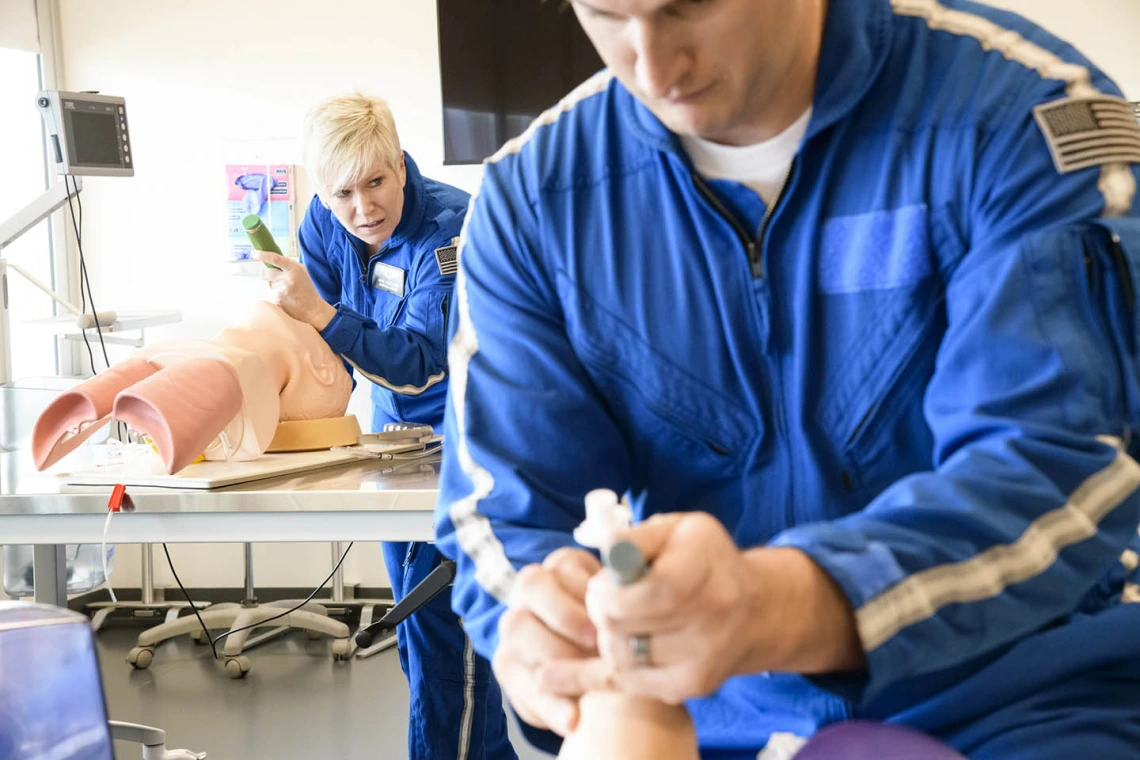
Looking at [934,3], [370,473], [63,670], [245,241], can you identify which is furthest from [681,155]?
[245,241]

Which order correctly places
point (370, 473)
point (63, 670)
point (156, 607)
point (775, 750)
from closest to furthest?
point (775, 750), point (63, 670), point (370, 473), point (156, 607)

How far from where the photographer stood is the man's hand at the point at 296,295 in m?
2.32

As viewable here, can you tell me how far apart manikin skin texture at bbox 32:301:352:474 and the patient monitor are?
80 centimetres

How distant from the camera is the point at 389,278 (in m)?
2.68

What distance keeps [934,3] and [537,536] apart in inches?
22.0

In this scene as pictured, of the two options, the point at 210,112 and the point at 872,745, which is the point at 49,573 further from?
the point at 210,112

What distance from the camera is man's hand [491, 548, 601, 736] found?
76cm

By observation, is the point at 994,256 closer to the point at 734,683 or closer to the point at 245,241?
the point at 734,683

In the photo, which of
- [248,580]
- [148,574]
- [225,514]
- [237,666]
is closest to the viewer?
[225,514]

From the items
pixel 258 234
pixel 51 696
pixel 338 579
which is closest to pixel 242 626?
pixel 338 579

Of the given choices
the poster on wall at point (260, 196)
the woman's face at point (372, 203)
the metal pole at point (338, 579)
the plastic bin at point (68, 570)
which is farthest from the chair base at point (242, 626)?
the woman's face at point (372, 203)

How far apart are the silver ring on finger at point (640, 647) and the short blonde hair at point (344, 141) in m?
2.04

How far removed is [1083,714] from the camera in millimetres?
788

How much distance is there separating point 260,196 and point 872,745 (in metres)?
3.99
